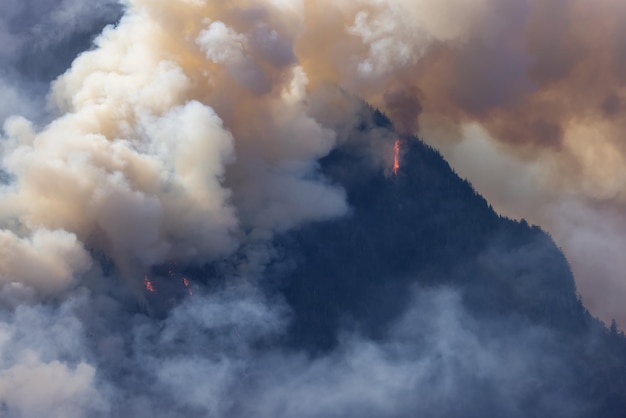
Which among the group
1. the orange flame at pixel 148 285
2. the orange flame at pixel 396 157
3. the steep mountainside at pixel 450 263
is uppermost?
the orange flame at pixel 396 157

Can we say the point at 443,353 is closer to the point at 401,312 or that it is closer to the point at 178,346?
the point at 401,312

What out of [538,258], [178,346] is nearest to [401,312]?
[538,258]

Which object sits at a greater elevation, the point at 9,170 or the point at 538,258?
the point at 538,258

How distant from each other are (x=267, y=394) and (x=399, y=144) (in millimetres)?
24456

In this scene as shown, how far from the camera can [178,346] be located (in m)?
92.9

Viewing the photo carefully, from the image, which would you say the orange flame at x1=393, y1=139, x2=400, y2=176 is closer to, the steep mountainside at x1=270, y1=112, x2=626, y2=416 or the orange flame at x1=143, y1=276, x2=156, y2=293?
the steep mountainside at x1=270, y1=112, x2=626, y2=416

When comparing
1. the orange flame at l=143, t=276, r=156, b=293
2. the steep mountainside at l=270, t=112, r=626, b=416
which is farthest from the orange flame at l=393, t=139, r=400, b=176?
the orange flame at l=143, t=276, r=156, b=293

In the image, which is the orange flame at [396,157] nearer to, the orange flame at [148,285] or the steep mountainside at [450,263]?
the steep mountainside at [450,263]

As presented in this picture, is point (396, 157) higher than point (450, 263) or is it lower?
higher

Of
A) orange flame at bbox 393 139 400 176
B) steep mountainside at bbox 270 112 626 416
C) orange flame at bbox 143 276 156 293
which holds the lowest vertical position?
orange flame at bbox 143 276 156 293

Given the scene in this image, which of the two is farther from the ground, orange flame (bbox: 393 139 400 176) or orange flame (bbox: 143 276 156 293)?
orange flame (bbox: 393 139 400 176)

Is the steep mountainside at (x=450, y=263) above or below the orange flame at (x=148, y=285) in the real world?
above

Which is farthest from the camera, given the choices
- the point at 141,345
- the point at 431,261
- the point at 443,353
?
the point at 431,261

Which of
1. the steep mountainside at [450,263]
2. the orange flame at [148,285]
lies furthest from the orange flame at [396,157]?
the orange flame at [148,285]
